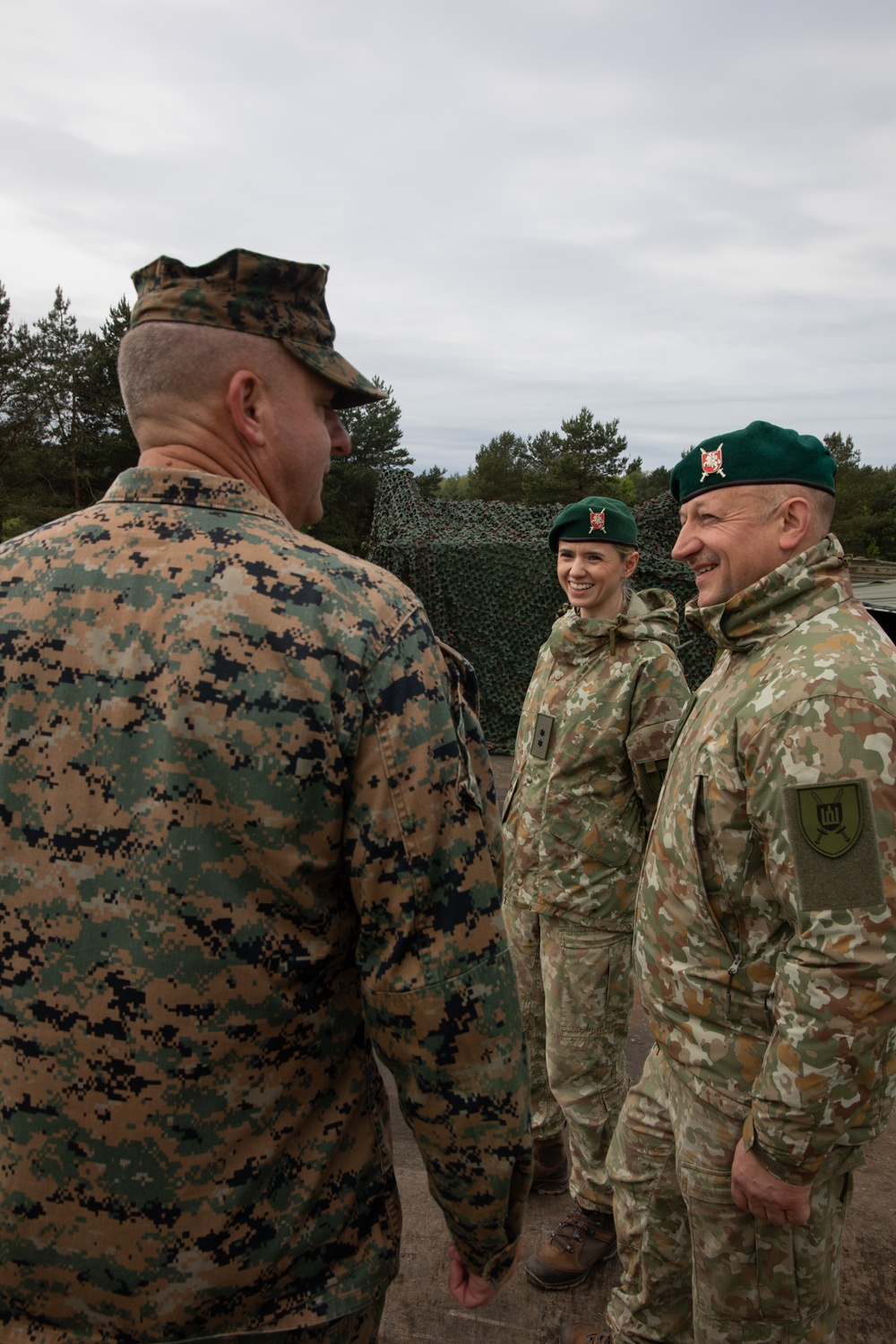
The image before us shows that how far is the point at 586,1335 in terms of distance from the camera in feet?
7.81

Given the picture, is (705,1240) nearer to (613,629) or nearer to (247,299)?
(613,629)

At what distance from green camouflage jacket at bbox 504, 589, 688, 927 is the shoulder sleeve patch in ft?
3.96

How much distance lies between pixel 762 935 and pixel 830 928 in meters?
0.22

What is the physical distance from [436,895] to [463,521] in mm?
10272

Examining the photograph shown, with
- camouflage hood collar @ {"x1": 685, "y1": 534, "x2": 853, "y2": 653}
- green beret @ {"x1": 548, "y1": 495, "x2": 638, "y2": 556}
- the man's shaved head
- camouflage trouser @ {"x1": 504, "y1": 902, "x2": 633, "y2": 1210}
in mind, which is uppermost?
the man's shaved head

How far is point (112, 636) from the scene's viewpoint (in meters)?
1.20

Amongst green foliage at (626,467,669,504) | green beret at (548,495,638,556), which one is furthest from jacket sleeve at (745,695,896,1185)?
green foliage at (626,467,669,504)

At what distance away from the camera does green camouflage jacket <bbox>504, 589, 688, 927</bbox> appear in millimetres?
2902

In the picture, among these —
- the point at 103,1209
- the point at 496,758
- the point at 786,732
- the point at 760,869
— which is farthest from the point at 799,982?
the point at 496,758

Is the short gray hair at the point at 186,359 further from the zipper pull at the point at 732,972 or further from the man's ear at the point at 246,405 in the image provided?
the zipper pull at the point at 732,972

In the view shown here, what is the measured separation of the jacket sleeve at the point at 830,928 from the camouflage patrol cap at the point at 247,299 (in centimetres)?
111

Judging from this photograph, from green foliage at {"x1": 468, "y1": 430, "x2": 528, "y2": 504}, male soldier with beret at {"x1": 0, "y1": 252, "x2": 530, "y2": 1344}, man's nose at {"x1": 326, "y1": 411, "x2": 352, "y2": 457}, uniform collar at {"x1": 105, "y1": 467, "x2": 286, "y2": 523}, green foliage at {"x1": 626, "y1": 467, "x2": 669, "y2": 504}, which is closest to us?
male soldier with beret at {"x1": 0, "y1": 252, "x2": 530, "y2": 1344}

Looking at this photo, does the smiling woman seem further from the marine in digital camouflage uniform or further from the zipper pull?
the zipper pull

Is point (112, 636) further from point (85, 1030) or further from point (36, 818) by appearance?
point (85, 1030)
